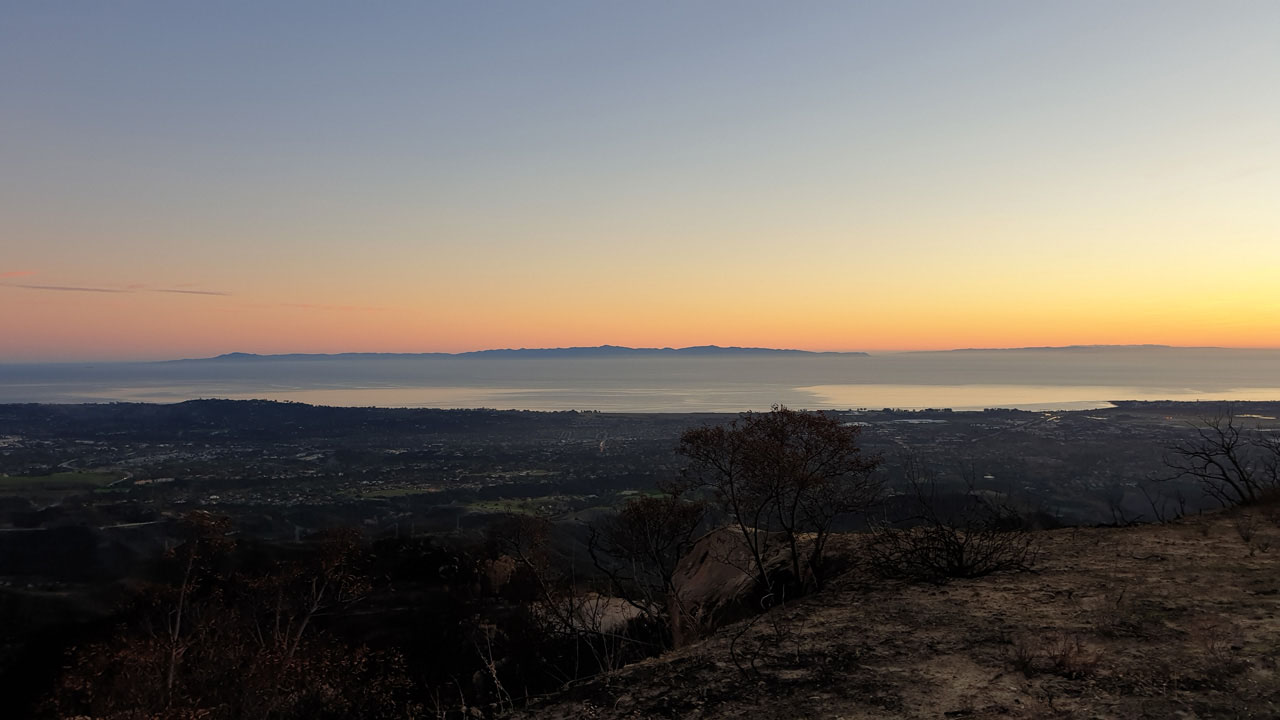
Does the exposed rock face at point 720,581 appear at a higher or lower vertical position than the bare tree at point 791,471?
lower

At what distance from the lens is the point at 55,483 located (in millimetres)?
95750

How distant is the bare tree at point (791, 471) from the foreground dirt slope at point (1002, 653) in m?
2.84

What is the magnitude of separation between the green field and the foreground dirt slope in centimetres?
11331

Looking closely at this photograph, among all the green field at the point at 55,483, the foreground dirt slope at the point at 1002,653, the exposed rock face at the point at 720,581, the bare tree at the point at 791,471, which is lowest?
the green field at the point at 55,483

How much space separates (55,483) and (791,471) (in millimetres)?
121369

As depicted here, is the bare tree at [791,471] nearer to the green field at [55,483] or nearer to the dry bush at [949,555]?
the dry bush at [949,555]

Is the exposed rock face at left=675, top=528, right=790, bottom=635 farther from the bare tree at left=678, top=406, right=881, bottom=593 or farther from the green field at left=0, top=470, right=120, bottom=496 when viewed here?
the green field at left=0, top=470, right=120, bottom=496

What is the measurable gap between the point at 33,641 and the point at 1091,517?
246 ft

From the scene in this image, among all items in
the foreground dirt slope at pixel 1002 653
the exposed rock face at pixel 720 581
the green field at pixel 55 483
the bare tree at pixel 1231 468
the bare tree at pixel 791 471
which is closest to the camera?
the foreground dirt slope at pixel 1002 653

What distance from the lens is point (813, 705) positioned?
6289 millimetres

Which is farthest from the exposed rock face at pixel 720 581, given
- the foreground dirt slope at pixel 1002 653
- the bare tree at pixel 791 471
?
the foreground dirt slope at pixel 1002 653

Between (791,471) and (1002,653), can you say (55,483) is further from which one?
(1002,653)

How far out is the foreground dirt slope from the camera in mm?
5949

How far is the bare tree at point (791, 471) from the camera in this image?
13039mm
